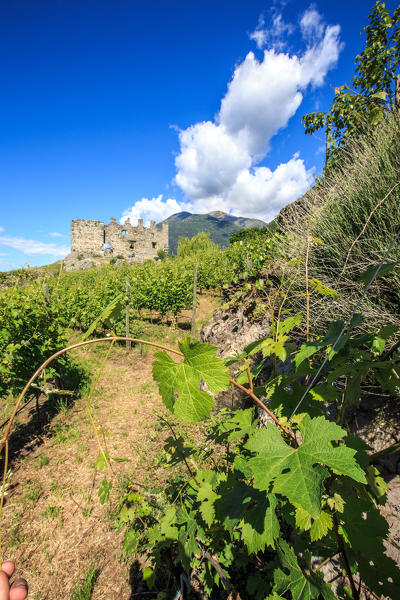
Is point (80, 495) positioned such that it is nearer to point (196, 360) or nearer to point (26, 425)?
point (26, 425)

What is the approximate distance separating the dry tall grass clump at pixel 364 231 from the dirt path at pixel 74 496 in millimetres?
2842

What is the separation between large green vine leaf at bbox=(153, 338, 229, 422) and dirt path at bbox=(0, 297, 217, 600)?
7.56ft

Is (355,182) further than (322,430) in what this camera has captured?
Yes

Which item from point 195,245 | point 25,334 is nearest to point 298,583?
point 25,334

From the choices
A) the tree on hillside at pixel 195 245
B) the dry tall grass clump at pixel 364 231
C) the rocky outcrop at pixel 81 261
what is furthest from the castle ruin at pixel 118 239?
the dry tall grass clump at pixel 364 231

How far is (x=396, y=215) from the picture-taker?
212 centimetres

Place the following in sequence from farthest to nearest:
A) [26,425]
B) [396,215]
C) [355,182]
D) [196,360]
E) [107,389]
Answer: [107,389] < [26,425] < [355,182] < [396,215] < [196,360]

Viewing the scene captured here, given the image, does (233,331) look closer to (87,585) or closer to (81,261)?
(87,585)

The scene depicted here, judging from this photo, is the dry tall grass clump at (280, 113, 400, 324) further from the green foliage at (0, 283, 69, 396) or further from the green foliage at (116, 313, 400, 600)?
the green foliage at (0, 283, 69, 396)

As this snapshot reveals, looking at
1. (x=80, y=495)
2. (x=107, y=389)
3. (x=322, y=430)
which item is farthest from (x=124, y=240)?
(x=322, y=430)

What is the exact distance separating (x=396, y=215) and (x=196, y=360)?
2.33 metres

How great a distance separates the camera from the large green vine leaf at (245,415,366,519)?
24.1 inches

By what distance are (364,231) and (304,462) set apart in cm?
218

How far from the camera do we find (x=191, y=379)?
827 mm
